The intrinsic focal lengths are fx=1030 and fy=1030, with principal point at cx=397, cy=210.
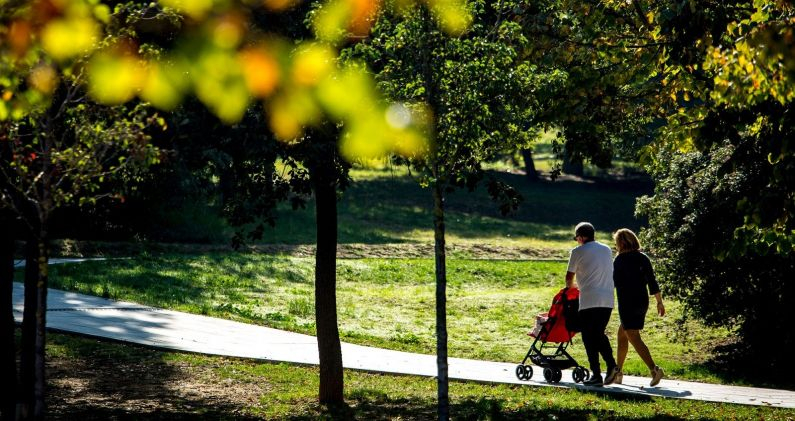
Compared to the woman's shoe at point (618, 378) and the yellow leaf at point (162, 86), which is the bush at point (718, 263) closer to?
the woman's shoe at point (618, 378)

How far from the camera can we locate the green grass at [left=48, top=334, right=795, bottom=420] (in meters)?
9.73

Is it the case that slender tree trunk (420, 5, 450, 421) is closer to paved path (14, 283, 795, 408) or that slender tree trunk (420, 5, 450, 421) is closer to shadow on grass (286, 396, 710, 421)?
shadow on grass (286, 396, 710, 421)

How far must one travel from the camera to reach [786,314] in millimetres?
13141

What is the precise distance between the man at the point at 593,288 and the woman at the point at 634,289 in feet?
0.65

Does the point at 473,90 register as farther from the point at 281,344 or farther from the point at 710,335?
the point at 710,335

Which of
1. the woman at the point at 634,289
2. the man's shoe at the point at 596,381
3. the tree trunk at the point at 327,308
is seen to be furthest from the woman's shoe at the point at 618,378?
the tree trunk at the point at 327,308

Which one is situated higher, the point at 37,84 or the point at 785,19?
the point at 785,19

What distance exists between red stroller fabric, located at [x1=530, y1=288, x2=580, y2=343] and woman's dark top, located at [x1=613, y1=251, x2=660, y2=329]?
50cm

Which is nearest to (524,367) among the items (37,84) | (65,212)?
(37,84)

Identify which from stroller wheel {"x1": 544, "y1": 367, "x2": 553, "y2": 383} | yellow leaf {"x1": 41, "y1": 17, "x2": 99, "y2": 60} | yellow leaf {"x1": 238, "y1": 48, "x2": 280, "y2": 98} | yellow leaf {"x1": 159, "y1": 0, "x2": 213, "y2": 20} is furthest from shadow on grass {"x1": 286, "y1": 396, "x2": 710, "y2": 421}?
yellow leaf {"x1": 41, "y1": 17, "x2": 99, "y2": 60}

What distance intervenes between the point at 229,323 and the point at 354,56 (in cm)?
829

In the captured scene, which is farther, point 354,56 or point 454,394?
Answer: point 454,394

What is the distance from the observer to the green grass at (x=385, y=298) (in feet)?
51.1

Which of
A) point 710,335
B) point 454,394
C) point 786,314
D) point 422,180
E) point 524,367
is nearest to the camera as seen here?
point 422,180
